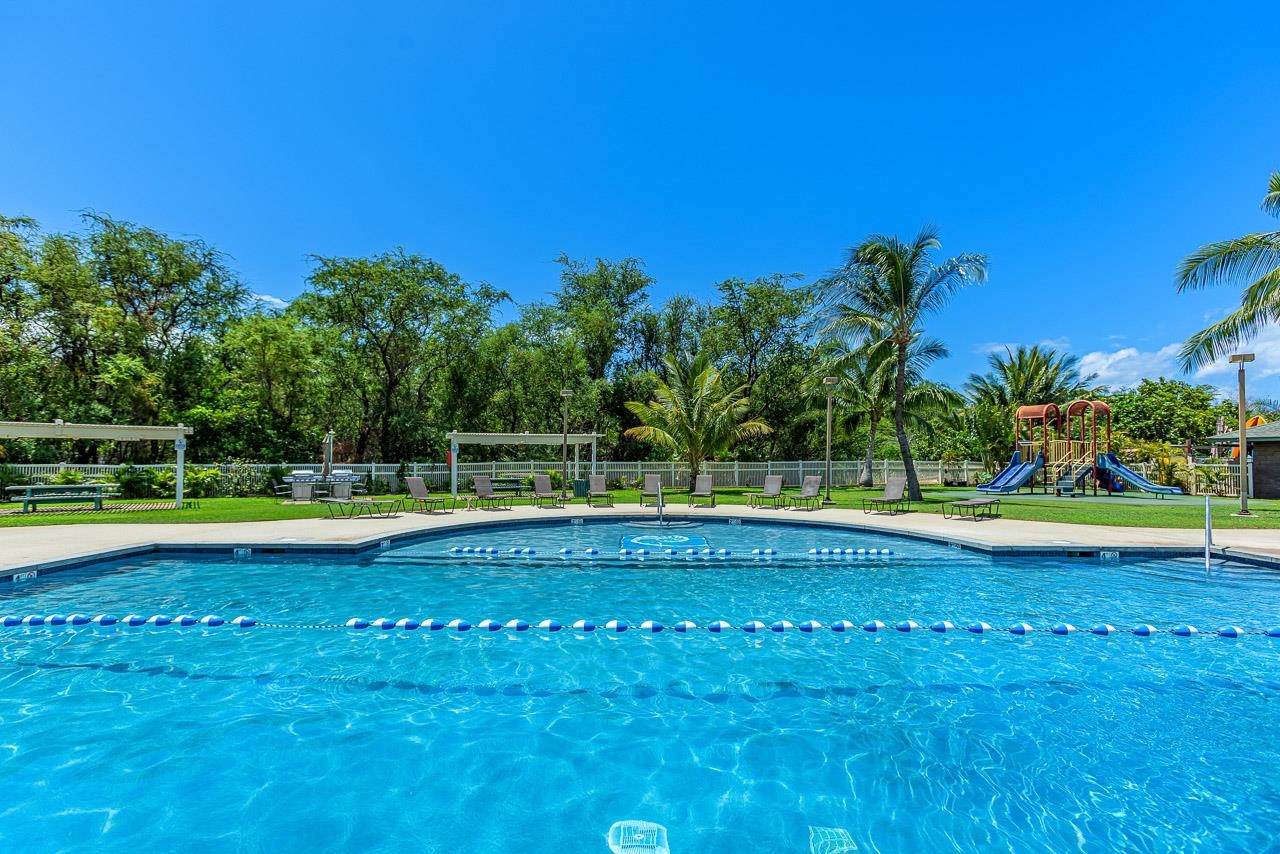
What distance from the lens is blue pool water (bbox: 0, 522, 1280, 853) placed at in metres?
2.99

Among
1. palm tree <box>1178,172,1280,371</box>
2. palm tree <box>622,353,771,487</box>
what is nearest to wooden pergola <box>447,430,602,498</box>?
palm tree <box>622,353,771,487</box>

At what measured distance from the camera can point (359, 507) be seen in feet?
49.4

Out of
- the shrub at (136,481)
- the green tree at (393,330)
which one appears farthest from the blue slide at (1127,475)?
the shrub at (136,481)

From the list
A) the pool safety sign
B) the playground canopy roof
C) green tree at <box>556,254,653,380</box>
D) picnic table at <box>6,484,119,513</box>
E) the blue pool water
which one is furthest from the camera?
green tree at <box>556,254,653,380</box>

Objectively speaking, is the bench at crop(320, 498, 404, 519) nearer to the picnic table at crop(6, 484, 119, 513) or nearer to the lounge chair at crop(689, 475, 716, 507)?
the picnic table at crop(6, 484, 119, 513)

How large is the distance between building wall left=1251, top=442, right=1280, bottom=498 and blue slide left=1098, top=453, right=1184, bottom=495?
2.54m

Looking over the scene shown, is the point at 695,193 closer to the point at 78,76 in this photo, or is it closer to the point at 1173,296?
the point at 1173,296

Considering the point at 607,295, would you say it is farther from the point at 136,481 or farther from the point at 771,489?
the point at 136,481

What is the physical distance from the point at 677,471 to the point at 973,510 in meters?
11.3

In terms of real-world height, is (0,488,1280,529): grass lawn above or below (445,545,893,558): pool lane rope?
above

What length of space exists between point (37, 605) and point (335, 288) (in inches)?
726

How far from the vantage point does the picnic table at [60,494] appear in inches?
515

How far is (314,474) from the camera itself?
17734 millimetres

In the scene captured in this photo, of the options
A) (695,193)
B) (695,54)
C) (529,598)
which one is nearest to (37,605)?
(529,598)
